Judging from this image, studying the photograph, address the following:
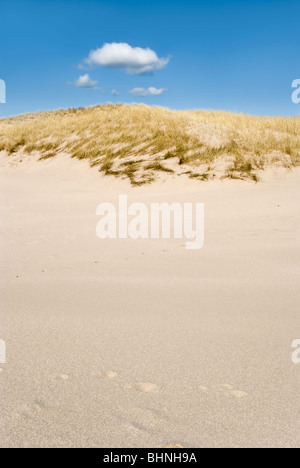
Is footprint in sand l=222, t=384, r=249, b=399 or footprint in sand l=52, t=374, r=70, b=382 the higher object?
footprint in sand l=52, t=374, r=70, b=382

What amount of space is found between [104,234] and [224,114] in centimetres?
1167

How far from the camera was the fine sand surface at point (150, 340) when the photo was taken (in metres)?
1.81

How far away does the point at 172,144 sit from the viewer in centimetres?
1286

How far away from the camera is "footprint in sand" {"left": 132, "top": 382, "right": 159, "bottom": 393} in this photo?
209 cm

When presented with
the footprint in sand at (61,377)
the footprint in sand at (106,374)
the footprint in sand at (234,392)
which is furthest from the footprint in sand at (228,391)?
the footprint in sand at (61,377)

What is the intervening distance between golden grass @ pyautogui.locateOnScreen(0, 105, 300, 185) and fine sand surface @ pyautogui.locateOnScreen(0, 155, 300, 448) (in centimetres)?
588

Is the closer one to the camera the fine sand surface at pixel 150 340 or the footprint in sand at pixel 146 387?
the fine sand surface at pixel 150 340

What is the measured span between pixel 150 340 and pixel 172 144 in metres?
10.8

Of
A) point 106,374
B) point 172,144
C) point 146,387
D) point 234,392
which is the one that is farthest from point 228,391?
point 172,144

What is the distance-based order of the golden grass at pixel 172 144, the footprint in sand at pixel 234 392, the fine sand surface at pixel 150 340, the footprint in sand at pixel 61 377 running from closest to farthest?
the fine sand surface at pixel 150 340, the footprint in sand at pixel 234 392, the footprint in sand at pixel 61 377, the golden grass at pixel 172 144

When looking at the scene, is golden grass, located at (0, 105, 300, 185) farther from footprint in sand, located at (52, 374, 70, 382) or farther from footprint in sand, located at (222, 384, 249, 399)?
footprint in sand, located at (52, 374, 70, 382)

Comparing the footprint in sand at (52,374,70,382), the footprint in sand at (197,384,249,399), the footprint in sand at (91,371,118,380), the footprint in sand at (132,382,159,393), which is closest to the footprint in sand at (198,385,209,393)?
the footprint in sand at (197,384,249,399)

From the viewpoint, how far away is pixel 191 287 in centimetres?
368

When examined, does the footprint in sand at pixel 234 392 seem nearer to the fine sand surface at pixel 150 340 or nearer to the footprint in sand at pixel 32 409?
the fine sand surface at pixel 150 340
